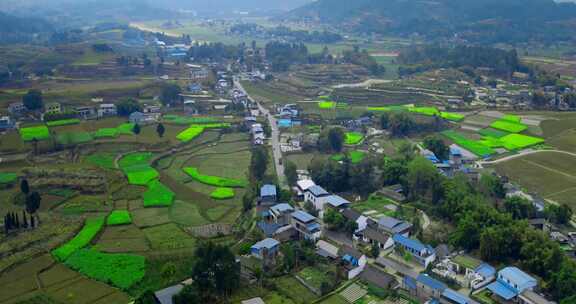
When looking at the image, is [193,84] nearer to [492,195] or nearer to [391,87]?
[391,87]

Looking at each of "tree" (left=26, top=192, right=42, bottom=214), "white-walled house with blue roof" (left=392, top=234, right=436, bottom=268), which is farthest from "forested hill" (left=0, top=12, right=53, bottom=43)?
"white-walled house with blue roof" (left=392, top=234, right=436, bottom=268)

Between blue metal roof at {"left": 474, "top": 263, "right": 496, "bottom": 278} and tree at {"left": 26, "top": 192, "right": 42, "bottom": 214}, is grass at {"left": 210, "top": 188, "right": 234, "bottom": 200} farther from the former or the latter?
blue metal roof at {"left": 474, "top": 263, "right": 496, "bottom": 278}

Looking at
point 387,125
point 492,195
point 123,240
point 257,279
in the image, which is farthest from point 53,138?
point 492,195

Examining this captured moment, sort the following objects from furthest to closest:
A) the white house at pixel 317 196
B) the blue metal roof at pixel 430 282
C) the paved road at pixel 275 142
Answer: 1. the paved road at pixel 275 142
2. the white house at pixel 317 196
3. the blue metal roof at pixel 430 282

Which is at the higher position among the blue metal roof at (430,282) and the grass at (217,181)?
the grass at (217,181)

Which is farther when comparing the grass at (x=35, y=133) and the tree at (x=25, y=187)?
the grass at (x=35, y=133)

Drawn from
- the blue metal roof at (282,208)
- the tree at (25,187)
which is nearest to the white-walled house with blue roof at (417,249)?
the blue metal roof at (282,208)

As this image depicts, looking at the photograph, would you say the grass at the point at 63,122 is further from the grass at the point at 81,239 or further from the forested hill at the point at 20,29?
the forested hill at the point at 20,29
